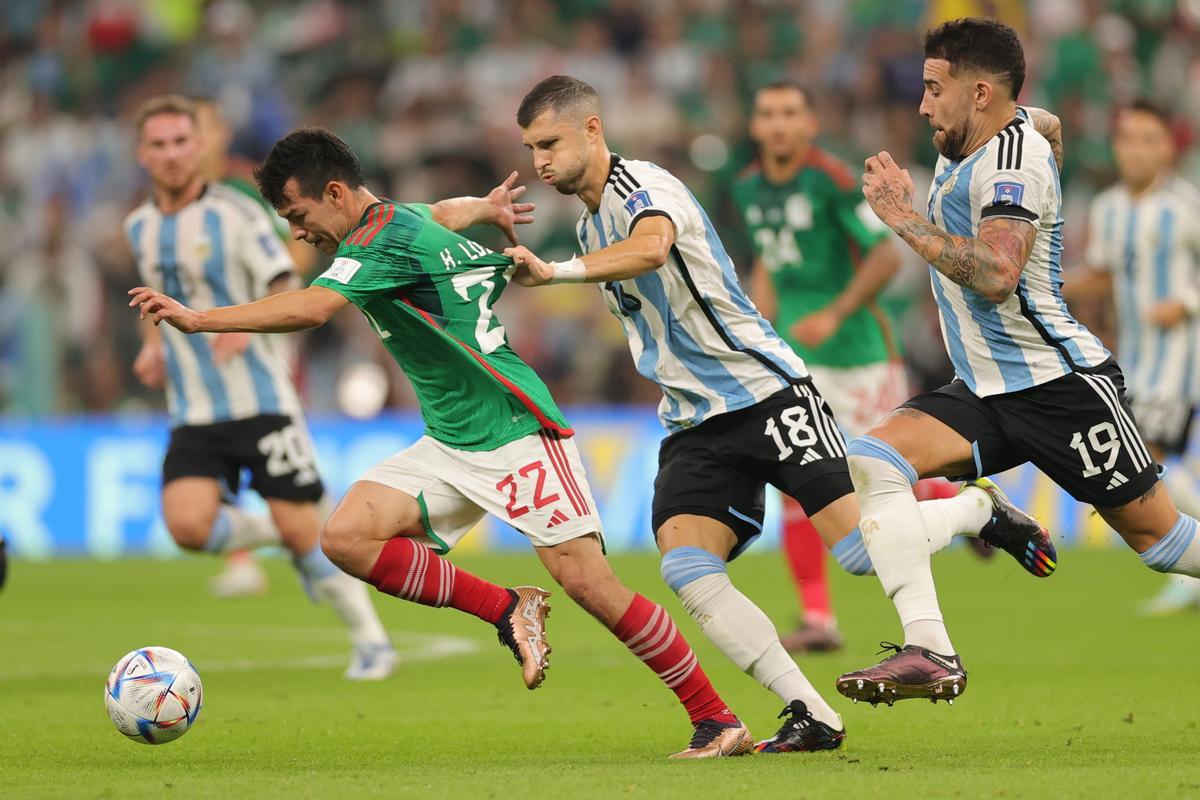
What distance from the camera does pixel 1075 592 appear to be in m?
12.5

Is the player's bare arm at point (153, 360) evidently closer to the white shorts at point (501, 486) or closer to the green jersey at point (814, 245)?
the green jersey at point (814, 245)

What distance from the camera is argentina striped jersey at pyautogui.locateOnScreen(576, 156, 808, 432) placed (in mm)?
6281

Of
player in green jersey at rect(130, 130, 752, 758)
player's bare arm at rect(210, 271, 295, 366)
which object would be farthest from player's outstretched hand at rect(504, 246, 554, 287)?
player's bare arm at rect(210, 271, 295, 366)

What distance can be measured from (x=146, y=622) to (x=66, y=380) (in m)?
5.67

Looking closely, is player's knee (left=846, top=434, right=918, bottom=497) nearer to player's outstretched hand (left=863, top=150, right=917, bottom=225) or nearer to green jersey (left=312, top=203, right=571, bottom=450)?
player's outstretched hand (left=863, top=150, right=917, bottom=225)

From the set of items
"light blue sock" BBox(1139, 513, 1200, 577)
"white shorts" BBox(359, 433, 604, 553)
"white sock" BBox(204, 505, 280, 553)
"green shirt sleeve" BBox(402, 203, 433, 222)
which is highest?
"green shirt sleeve" BBox(402, 203, 433, 222)

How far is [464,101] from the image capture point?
19.2m

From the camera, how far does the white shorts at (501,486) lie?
6.23 meters

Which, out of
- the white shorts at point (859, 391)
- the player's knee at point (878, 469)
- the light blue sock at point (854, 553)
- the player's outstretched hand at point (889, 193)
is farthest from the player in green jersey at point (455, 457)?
the white shorts at point (859, 391)

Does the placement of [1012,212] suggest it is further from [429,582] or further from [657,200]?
[429,582]

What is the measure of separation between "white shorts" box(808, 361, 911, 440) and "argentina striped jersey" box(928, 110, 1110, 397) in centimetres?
362

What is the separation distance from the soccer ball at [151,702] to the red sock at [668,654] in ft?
4.92

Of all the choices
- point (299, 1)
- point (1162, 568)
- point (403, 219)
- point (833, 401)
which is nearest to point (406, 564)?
point (403, 219)

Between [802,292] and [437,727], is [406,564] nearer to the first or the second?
[437,727]
